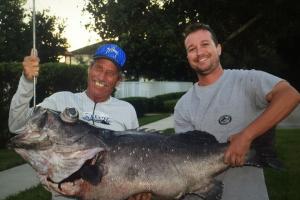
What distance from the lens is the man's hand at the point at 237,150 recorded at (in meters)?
3.45

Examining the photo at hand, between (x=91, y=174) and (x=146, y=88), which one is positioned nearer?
(x=91, y=174)

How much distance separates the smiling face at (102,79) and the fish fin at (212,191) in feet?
4.00

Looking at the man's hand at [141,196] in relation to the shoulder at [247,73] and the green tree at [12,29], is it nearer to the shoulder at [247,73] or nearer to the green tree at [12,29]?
the shoulder at [247,73]

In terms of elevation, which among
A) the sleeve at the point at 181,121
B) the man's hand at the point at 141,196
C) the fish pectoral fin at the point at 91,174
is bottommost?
the man's hand at the point at 141,196

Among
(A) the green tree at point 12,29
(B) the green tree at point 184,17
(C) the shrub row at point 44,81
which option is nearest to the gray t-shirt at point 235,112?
(C) the shrub row at point 44,81

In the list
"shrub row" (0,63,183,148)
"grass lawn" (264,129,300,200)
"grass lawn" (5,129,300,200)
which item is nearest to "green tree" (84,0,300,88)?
"shrub row" (0,63,183,148)

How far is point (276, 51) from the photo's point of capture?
1754 inches

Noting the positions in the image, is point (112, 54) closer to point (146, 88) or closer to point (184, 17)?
point (184, 17)

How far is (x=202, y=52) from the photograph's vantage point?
389 cm

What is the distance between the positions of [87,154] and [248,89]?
1.33 meters

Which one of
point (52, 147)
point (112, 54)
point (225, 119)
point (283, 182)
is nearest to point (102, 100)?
point (112, 54)

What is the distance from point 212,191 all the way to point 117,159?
2.53ft

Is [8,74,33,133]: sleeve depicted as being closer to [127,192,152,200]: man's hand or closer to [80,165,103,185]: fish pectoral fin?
[80,165,103,185]: fish pectoral fin

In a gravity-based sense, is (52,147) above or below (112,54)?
below
